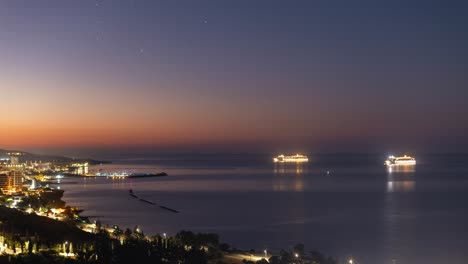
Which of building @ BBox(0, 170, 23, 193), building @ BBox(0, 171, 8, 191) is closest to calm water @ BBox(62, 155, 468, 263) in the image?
building @ BBox(0, 170, 23, 193)

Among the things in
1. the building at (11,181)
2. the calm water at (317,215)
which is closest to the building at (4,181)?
the building at (11,181)

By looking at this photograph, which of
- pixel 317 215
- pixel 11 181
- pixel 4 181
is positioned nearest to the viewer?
pixel 317 215

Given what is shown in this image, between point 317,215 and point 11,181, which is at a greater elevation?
point 11,181

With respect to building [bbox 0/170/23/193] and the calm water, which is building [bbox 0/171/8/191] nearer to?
building [bbox 0/170/23/193]

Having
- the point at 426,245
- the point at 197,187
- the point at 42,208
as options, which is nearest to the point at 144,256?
the point at 426,245

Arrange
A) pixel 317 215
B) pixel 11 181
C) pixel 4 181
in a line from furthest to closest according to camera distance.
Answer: pixel 11 181 → pixel 4 181 → pixel 317 215

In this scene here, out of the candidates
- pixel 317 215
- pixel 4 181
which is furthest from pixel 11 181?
pixel 317 215

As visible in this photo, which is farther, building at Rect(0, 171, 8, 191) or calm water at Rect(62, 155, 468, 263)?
building at Rect(0, 171, 8, 191)

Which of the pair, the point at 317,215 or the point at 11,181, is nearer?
the point at 317,215

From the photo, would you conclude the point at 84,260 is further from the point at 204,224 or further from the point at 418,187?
the point at 418,187

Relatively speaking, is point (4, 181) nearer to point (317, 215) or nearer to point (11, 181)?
point (11, 181)

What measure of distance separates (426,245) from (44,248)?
35.9 feet

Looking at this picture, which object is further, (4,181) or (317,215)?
(4,181)

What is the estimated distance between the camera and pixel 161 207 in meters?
26.3
